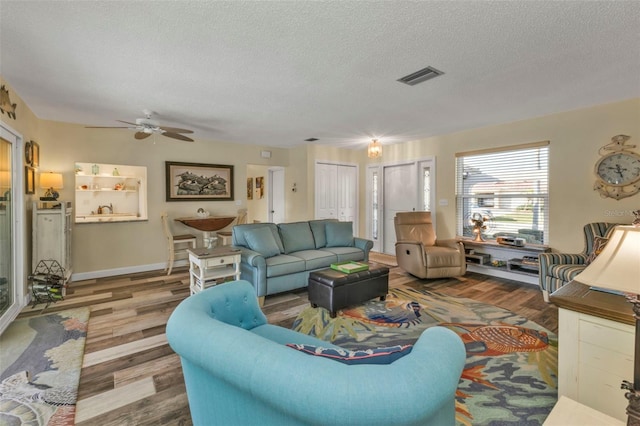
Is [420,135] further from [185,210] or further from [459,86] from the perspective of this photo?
[185,210]

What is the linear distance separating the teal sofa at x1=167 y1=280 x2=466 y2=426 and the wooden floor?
1077 millimetres

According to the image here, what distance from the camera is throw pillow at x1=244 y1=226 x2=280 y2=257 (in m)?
3.78

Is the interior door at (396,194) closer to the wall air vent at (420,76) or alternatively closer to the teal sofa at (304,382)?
the wall air vent at (420,76)

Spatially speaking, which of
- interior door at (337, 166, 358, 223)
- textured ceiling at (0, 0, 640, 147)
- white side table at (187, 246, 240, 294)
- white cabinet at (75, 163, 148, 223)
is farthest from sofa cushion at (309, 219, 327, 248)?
white cabinet at (75, 163, 148, 223)

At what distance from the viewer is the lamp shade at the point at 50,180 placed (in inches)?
154

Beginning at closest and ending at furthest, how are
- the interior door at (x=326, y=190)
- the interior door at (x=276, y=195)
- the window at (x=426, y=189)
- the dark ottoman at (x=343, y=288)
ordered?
the dark ottoman at (x=343, y=288) < the window at (x=426, y=189) < the interior door at (x=326, y=190) < the interior door at (x=276, y=195)

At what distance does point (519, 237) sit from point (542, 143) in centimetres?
136

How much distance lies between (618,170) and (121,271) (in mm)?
6953


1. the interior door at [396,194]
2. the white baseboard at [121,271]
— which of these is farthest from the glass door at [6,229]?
the interior door at [396,194]

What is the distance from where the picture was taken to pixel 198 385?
1010mm

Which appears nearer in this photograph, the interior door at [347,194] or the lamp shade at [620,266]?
the lamp shade at [620,266]

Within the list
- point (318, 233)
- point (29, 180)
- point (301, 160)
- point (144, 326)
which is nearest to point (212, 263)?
point (144, 326)

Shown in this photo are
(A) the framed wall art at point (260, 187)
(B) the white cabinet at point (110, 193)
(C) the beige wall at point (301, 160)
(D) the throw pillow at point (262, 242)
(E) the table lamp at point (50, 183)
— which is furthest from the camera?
(A) the framed wall art at point (260, 187)

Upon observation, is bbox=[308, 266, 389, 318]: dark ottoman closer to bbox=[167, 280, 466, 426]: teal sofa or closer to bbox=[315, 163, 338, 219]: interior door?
bbox=[167, 280, 466, 426]: teal sofa
